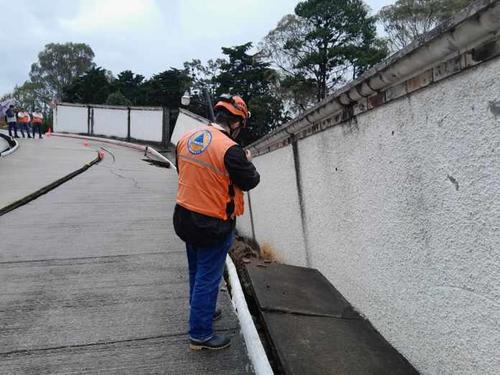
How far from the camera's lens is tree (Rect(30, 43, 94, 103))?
63.3 metres

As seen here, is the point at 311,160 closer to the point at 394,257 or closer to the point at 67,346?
the point at 394,257

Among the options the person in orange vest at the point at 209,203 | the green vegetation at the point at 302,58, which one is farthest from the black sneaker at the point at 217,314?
the green vegetation at the point at 302,58

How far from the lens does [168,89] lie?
3728 cm

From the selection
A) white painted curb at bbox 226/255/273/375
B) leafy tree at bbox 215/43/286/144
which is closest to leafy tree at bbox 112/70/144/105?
leafy tree at bbox 215/43/286/144

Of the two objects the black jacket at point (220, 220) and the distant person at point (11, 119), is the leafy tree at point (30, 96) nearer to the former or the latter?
the distant person at point (11, 119)

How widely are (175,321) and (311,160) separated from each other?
6.18ft

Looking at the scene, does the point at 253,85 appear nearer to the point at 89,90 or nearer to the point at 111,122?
the point at 111,122

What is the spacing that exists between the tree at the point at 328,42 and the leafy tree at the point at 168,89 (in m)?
9.24

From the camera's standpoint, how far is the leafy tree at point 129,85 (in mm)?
45094

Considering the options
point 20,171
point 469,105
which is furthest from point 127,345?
point 20,171

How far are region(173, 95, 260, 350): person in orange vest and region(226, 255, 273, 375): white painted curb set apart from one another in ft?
0.57

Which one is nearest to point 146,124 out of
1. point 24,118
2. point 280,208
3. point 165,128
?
point 165,128

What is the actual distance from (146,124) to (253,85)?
14.5 m

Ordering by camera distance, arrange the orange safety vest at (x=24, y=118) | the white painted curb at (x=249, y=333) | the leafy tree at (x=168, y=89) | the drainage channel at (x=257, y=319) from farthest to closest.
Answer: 1. the leafy tree at (x=168, y=89)
2. the orange safety vest at (x=24, y=118)
3. the drainage channel at (x=257, y=319)
4. the white painted curb at (x=249, y=333)
